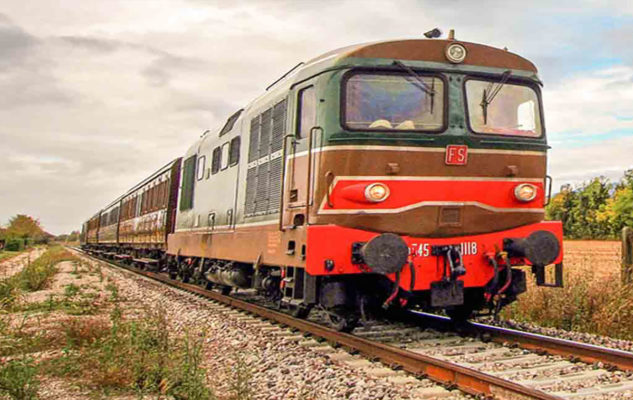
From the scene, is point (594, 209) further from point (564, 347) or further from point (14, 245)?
point (564, 347)

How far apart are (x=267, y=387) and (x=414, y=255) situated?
2083mm

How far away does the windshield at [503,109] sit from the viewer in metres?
6.59

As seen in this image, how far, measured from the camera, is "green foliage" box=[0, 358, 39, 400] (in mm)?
4281

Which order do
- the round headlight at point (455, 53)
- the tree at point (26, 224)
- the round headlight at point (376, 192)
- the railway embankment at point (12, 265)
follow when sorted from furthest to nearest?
the tree at point (26, 224) → the railway embankment at point (12, 265) → the round headlight at point (455, 53) → the round headlight at point (376, 192)

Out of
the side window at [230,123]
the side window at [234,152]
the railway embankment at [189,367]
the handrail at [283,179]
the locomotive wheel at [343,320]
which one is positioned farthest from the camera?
the side window at [230,123]

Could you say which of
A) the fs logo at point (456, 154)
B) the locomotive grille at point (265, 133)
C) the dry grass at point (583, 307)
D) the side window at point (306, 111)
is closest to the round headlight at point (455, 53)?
the fs logo at point (456, 154)

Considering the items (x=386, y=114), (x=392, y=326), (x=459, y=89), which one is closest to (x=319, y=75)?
(x=386, y=114)

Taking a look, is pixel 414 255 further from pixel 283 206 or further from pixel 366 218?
pixel 283 206

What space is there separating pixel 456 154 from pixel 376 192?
1.00 meters

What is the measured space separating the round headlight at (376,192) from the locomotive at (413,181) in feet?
0.04

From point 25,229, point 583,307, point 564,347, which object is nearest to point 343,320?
point 564,347

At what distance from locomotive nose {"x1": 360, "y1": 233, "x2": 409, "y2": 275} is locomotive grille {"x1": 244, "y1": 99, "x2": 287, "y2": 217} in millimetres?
2016

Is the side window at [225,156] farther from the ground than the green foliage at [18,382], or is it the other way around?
the side window at [225,156]

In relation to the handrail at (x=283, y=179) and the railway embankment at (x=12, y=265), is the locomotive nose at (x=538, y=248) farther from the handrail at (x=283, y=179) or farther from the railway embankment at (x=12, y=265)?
the railway embankment at (x=12, y=265)
